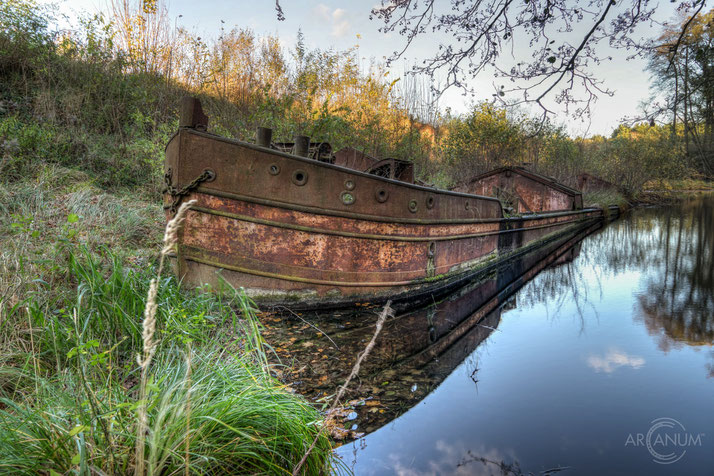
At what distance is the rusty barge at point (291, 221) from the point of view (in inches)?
166

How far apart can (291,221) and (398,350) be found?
1.92 meters

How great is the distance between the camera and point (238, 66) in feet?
32.0

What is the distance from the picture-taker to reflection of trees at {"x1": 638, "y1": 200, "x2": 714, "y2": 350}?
4.95 m

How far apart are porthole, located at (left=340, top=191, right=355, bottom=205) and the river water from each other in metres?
1.45

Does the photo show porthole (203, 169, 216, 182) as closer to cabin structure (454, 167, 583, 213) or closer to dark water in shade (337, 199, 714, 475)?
dark water in shade (337, 199, 714, 475)

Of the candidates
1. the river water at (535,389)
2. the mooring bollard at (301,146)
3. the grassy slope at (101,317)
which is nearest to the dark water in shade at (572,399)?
the river water at (535,389)

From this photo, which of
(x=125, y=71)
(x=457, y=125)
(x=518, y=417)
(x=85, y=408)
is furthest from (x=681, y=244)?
(x=125, y=71)

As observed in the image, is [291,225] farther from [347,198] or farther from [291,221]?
[347,198]

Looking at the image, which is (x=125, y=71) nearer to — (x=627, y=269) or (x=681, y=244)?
(x=627, y=269)

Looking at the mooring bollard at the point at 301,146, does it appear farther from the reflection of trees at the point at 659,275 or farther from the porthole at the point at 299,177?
the reflection of trees at the point at 659,275

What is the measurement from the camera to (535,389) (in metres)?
3.41

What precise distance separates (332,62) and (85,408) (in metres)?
10.2

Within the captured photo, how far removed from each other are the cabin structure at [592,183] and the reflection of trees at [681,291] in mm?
9919

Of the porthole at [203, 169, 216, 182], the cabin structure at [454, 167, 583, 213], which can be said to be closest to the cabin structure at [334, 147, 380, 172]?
the porthole at [203, 169, 216, 182]
